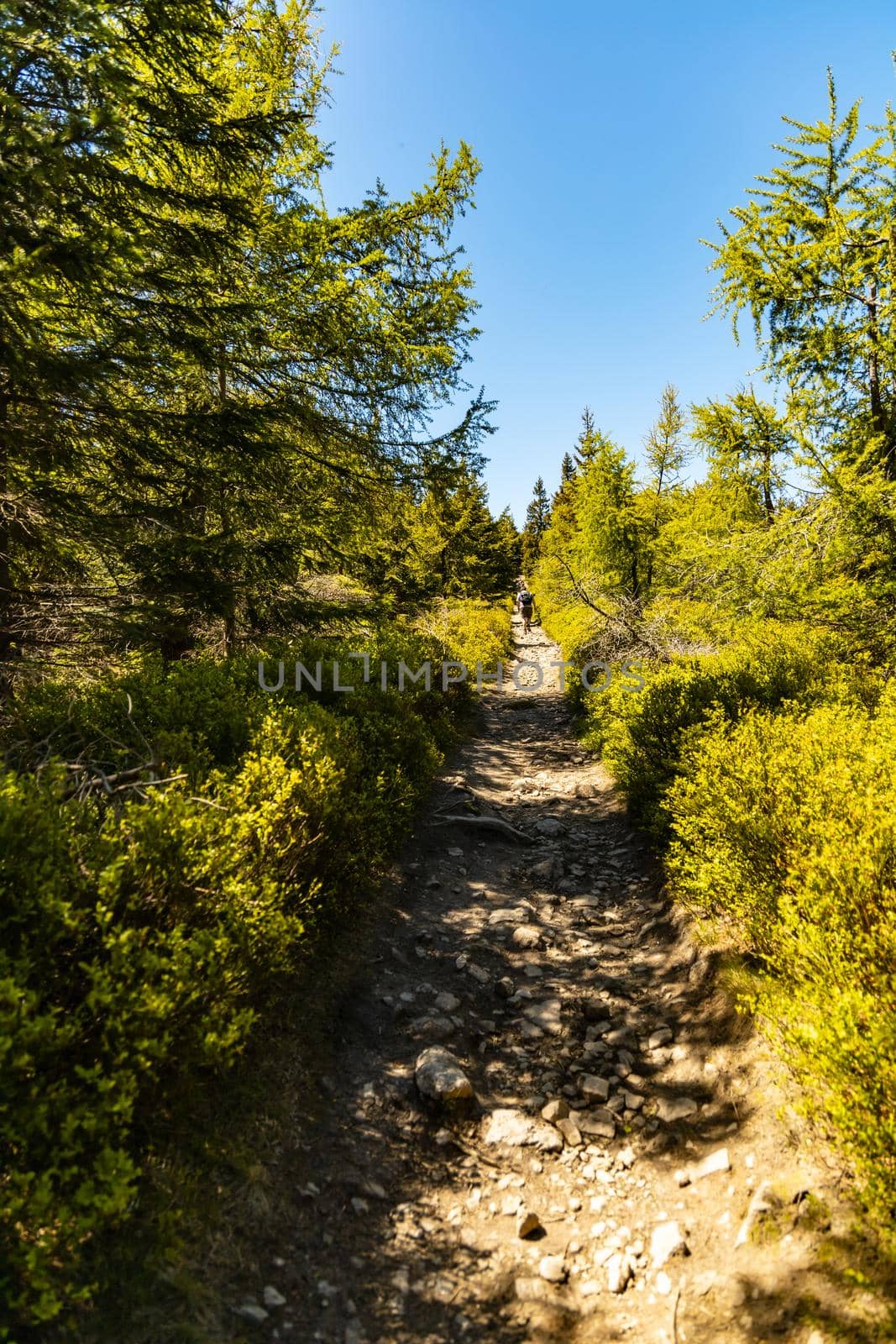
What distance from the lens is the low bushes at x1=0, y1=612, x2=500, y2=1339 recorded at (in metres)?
2.07

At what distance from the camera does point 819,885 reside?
3213 mm

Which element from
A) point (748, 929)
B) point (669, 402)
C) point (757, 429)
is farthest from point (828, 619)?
point (669, 402)

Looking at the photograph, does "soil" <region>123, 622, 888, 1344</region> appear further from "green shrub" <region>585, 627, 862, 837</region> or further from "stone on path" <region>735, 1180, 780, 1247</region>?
"green shrub" <region>585, 627, 862, 837</region>

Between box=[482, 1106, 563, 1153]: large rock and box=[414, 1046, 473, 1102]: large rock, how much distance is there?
0.72 feet

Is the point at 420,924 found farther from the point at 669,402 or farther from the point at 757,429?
the point at 669,402

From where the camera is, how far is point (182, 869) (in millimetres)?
3074

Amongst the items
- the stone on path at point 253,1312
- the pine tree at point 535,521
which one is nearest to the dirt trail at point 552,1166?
the stone on path at point 253,1312

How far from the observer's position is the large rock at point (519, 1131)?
3.41 meters

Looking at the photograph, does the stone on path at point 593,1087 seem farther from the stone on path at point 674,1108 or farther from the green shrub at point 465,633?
the green shrub at point 465,633

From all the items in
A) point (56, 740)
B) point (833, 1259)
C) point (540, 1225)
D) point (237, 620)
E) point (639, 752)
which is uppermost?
point (237, 620)

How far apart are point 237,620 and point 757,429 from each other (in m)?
8.11

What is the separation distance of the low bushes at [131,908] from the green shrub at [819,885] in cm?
273

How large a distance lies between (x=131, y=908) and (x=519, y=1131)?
8.91 feet

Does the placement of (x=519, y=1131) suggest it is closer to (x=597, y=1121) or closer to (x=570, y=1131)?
(x=570, y=1131)
